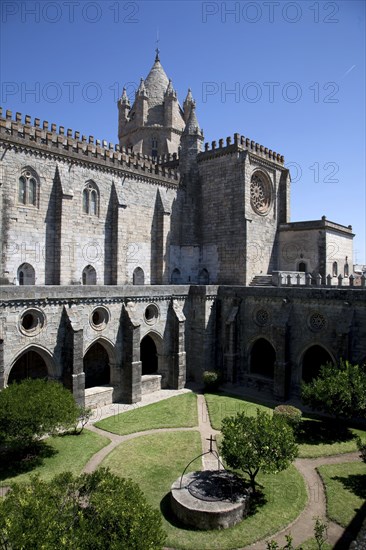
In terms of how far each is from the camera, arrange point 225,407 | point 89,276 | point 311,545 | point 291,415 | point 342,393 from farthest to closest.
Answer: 1. point 89,276
2. point 225,407
3. point 291,415
4. point 342,393
5. point 311,545

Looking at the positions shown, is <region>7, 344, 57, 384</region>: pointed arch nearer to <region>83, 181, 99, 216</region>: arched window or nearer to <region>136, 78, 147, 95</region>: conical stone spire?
<region>83, 181, 99, 216</region>: arched window

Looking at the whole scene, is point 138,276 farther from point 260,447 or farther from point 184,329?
point 260,447

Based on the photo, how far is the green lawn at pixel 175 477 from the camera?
12039mm

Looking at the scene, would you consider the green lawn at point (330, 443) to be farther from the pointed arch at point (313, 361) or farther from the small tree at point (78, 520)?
the small tree at point (78, 520)

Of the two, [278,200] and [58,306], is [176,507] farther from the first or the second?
[278,200]

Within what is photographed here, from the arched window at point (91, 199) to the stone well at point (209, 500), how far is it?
64.6 feet

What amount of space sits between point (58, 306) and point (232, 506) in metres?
12.4

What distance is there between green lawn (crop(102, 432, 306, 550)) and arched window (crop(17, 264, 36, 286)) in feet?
41.6

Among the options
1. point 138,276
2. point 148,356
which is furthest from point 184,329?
point 138,276

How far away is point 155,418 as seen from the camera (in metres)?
21.2

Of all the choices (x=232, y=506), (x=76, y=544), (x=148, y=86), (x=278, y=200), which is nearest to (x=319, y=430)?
(x=232, y=506)

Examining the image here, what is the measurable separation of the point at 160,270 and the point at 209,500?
2165cm

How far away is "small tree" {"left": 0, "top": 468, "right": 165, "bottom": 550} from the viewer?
774 centimetres

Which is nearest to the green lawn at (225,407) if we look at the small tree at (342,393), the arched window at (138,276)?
the small tree at (342,393)
